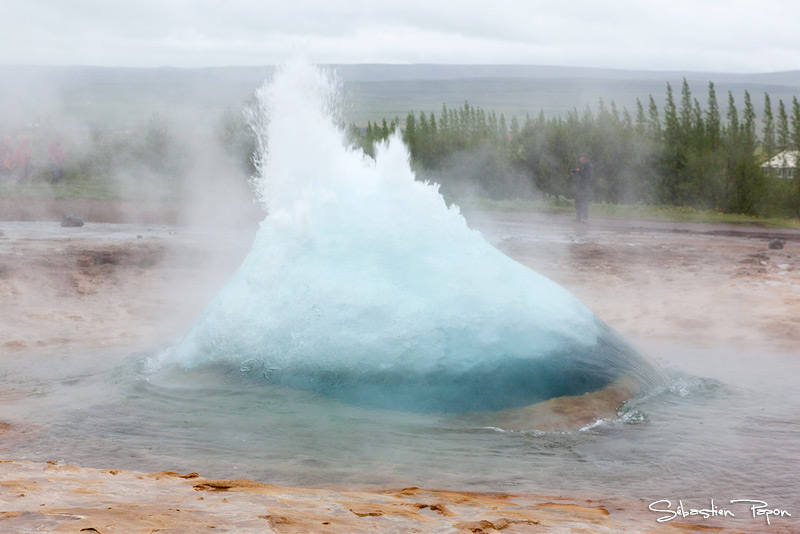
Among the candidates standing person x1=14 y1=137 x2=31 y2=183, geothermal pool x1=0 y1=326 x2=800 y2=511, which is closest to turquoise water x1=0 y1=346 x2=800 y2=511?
geothermal pool x1=0 y1=326 x2=800 y2=511

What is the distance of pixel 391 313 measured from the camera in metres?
4.86

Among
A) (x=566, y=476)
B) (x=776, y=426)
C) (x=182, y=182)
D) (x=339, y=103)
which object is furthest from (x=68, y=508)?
(x=182, y=182)

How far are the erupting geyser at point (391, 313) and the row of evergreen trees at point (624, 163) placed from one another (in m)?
18.2

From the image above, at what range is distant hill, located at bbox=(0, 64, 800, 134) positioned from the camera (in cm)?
2606

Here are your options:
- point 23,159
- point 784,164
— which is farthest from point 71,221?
point 784,164

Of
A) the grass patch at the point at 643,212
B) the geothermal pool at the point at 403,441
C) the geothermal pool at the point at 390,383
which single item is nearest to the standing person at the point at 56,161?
the grass patch at the point at 643,212

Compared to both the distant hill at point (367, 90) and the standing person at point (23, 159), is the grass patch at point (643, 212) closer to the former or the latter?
the distant hill at point (367, 90)

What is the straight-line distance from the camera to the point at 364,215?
5.40 metres

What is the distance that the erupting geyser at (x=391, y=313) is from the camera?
15.4ft

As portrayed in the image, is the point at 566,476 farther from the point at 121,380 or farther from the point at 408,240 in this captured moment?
the point at 121,380

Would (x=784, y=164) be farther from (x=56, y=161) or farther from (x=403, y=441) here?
(x=403, y=441)

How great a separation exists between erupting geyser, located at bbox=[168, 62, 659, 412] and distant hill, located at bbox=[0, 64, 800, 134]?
2.67 m

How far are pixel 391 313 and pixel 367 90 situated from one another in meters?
109

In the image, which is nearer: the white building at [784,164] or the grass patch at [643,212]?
the grass patch at [643,212]
